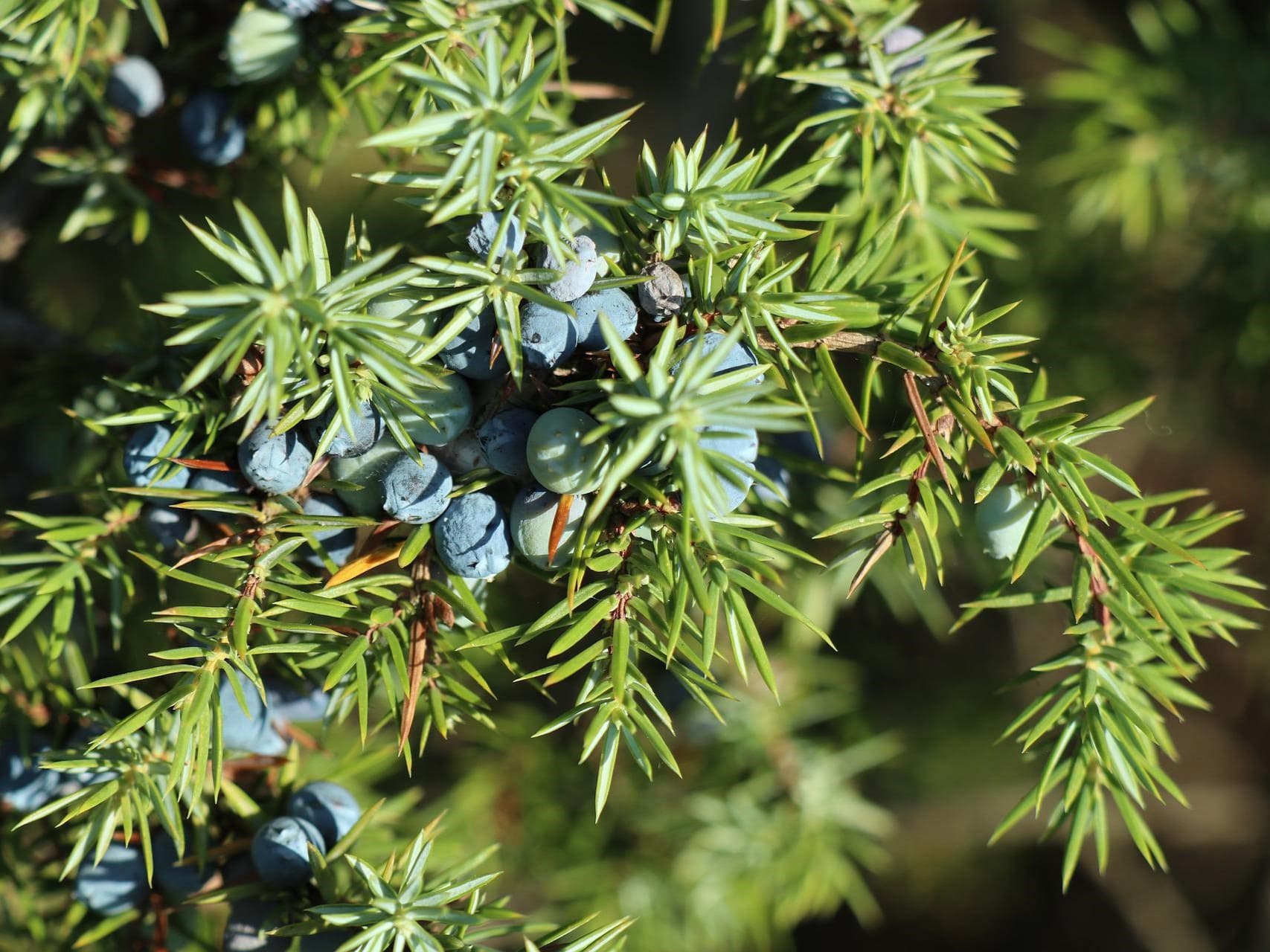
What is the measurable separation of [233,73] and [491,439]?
0.38 meters

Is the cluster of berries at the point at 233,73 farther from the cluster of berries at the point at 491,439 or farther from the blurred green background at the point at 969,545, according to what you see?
the cluster of berries at the point at 491,439

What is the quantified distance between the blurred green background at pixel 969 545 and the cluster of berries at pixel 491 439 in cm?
26

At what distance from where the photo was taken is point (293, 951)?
0.57 m

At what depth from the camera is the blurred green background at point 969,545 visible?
991 millimetres

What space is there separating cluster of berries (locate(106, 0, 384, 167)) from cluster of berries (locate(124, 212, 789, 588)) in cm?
27

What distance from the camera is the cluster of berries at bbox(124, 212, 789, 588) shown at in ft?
1.52

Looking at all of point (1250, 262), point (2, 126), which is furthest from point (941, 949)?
point (2, 126)

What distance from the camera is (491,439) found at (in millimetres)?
491

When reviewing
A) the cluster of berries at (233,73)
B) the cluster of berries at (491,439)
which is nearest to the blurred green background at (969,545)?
the cluster of berries at (233,73)

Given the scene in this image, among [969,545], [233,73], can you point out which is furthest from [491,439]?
[969,545]

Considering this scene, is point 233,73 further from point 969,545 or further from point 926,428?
point 969,545

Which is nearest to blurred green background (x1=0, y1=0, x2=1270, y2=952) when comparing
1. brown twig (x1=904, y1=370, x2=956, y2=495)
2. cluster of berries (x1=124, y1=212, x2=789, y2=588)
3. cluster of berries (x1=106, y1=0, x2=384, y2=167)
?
cluster of berries (x1=106, y1=0, x2=384, y2=167)

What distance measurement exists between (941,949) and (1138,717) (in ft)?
4.97

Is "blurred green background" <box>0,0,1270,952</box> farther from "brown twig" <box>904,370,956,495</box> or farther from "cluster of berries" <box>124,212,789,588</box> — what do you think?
"brown twig" <box>904,370,956,495</box>
